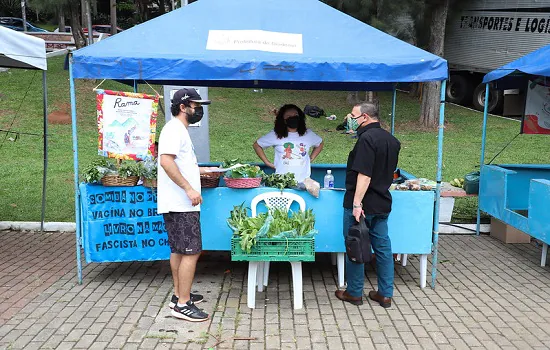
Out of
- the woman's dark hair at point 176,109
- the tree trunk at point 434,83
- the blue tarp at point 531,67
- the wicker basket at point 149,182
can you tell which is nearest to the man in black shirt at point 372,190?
the woman's dark hair at point 176,109

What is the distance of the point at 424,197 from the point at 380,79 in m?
1.24

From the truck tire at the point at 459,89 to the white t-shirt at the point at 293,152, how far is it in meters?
14.9

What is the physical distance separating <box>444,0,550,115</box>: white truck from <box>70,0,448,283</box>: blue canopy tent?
10.1 metres

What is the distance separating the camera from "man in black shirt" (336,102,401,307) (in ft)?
15.8

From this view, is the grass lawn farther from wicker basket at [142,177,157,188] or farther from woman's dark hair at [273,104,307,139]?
woman's dark hair at [273,104,307,139]

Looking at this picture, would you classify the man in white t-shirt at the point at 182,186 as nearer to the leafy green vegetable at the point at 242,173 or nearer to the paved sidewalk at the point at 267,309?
the paved sidewalk at the point at 267,309

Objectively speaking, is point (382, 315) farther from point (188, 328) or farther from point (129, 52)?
point (129, 52)

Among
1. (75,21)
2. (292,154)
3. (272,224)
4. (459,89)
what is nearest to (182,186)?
(272,224)

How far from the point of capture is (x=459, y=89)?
20188 mm

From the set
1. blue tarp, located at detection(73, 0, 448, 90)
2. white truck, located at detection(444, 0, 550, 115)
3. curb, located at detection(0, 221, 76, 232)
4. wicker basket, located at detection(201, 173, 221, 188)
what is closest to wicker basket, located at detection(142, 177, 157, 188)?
wicker basket, located at detection(201, 173, 221, 188)

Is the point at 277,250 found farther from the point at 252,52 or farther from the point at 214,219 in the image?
the point at 252,52

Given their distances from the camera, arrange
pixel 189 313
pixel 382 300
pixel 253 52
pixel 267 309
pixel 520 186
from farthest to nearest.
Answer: pixel 520 186 → pixel 253 52 → pixel 382 300 → pixel 267 309 → pixel 189 313

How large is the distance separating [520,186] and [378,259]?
12.1 feet

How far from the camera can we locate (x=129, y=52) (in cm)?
528
